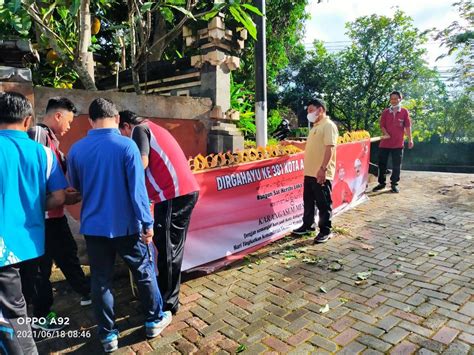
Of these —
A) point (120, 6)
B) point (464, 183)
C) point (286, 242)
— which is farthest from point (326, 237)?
point (120, 6)

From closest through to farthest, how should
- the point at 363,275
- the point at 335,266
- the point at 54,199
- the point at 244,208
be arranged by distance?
1. the point at 54,199
2. the point at 363,275
3. the point at 335,266
4. the point at 244,208

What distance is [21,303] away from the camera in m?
2.13

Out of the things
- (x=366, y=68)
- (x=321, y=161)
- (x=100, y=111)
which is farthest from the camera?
(x=366, y=68)

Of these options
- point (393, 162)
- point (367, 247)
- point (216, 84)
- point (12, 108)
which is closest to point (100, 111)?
point (12, 108)

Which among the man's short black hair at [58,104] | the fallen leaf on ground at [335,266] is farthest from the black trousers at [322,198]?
the man's short black hair at [58,104]

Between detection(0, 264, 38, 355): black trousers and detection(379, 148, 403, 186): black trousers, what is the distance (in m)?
7.12

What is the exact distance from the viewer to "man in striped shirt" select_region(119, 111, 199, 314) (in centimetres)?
294

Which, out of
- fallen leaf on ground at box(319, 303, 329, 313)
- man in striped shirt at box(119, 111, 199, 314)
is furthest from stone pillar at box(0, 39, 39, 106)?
fallen leaf on ground at box(319, 303, 329, 313)

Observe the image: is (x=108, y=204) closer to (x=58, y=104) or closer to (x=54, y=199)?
(x=54, y=199)

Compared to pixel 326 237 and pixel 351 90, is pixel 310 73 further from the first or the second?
pixel 326 237

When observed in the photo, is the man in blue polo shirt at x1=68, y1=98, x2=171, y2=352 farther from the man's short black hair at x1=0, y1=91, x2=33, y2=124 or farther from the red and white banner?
the red and white banner

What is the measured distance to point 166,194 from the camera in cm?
296

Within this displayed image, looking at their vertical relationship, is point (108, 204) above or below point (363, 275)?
above

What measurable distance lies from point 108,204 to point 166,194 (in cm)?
60
